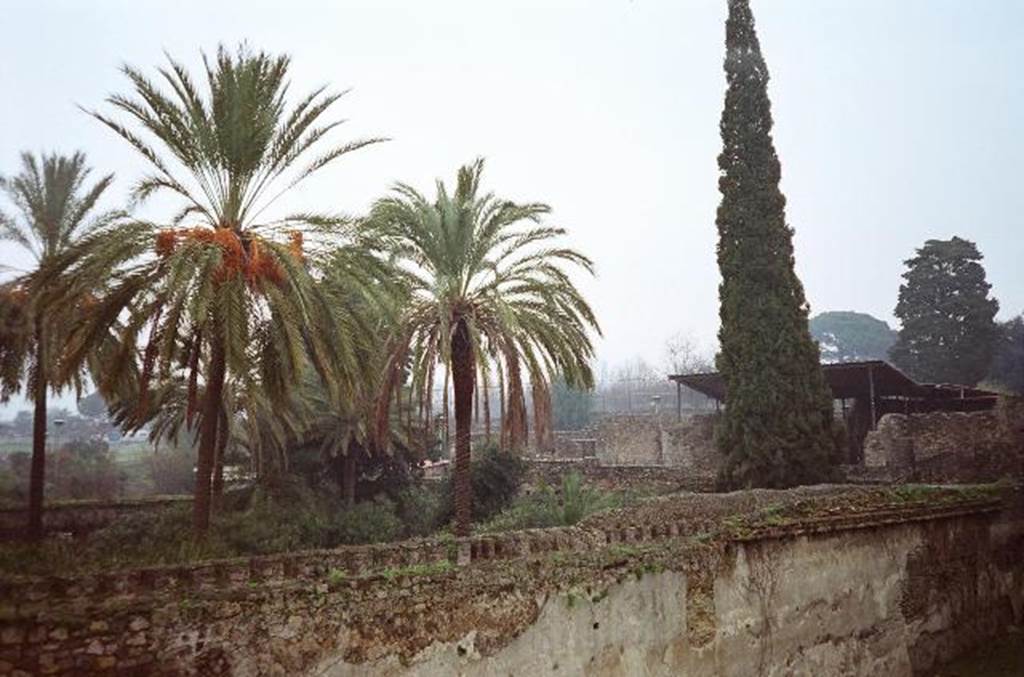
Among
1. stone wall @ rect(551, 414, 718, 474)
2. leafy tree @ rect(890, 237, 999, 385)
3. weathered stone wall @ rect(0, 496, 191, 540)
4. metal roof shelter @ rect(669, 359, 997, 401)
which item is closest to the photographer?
weathered stone wall @ rect(0, 496, 191, 540)

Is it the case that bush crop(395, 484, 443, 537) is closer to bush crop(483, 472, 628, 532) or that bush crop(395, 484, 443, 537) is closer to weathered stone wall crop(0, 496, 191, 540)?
bush crop(483, 472, 628, 532)

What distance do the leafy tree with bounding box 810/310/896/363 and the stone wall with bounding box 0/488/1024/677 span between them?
74786 mm

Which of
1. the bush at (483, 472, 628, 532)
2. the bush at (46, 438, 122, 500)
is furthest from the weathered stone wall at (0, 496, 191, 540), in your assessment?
the bush at (483, 472, 628, 532)

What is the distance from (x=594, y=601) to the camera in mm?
7547

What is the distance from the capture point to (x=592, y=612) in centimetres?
753

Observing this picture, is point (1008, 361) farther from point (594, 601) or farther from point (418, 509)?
point (594, 601)

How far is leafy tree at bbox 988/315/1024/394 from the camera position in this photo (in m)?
38.4

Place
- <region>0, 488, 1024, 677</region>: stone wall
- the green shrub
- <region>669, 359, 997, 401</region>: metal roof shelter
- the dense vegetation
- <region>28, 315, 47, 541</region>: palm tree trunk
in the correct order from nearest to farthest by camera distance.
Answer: <region>0, 488, 1024, 677</region>: stone wall, the dense vegetation, <region>28, 315, 47, 541</region>: palm tree trunk, the green shrub, <region>669, 359, 997, 401</region>: metal roof shelter

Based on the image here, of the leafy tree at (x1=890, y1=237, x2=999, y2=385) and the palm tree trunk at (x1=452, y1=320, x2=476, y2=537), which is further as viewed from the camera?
the leafy tree at (x1=890, y1=237, x2=999, y2=385)

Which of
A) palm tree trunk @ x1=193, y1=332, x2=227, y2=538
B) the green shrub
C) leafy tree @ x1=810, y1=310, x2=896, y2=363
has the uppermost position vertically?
leafy tree @ x1=810, y1=310, x2=896, y2=363

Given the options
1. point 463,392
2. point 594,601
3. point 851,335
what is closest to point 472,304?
point 463,392

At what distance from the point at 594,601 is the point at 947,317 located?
1419 inches

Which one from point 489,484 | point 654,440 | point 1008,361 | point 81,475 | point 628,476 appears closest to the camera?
point 489,484

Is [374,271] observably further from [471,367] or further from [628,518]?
[628,518]
